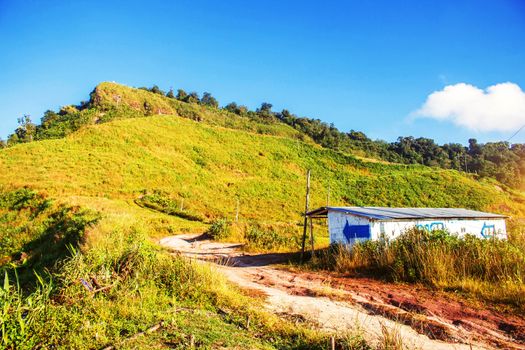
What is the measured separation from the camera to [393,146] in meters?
103

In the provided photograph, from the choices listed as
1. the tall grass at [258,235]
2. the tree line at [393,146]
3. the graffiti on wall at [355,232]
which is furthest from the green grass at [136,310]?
the tree line at [393,146]

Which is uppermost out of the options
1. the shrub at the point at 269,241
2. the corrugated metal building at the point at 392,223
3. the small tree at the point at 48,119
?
the small tree at the point at 48,119

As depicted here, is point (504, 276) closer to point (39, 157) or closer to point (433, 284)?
point (433, 284)

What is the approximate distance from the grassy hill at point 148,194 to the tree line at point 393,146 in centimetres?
727

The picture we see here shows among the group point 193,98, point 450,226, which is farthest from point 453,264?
point 193,98

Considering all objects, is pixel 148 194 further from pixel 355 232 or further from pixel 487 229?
pixel 487 229

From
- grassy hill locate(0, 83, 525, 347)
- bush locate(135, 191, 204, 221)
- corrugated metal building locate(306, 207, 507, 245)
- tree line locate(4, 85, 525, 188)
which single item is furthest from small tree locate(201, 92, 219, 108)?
corrugated metal building locate(306, 207, 507, 245)

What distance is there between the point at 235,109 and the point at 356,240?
91460mm

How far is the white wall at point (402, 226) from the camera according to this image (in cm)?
1437

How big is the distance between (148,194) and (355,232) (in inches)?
967

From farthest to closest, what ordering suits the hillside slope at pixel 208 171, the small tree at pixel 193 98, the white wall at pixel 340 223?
the small tree at pixel 193 98
the hillside slope at pixel 208 171
the white wall at pixel 340 223

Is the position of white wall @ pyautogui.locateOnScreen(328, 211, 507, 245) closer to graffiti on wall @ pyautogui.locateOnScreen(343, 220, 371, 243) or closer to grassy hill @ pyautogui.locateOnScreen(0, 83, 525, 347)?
graffiti on wall @ pyautogui.locateOnScreen(343, 220, 371, 243)

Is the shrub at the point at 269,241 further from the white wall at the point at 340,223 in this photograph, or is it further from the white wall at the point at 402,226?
the white wall at the point at 402,226

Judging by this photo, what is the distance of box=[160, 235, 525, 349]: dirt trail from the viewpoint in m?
6.18
